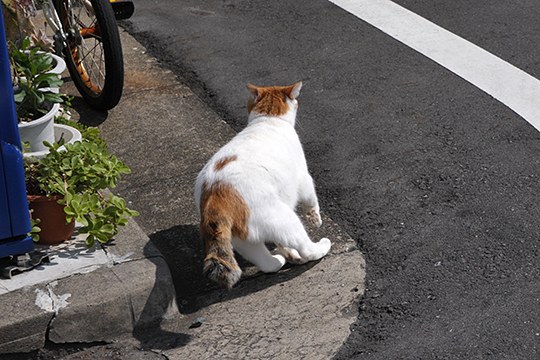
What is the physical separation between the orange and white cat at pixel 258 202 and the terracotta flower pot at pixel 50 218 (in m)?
0.70

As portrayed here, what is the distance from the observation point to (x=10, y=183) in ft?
14.9

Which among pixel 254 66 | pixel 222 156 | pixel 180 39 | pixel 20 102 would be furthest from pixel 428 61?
pixel 20 102

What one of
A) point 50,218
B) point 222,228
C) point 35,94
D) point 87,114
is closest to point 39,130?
point 35,94

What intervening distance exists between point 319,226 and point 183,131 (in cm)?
144

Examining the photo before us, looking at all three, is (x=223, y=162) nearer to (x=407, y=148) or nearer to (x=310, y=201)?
(x=310, y=201)

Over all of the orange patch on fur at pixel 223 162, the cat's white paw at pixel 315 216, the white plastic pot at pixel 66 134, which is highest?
the orange patch on fur at pixel 223 162

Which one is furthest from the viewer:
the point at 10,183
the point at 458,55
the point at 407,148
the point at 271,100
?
the point at 458,55

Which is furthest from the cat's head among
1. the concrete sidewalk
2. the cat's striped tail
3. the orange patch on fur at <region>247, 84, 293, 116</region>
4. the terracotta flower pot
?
the terracotta flower pot

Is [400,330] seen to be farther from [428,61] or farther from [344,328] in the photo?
[428,61]

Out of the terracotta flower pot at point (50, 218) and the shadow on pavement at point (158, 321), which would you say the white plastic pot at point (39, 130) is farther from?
the shadow on pavement at point (158, 321)

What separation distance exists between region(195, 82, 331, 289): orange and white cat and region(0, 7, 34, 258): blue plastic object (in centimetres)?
87

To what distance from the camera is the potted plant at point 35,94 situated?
5.15 m

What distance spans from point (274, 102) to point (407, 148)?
45.0 inches

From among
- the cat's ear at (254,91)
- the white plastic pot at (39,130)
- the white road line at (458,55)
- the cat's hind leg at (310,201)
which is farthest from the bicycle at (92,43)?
the white road line at (458,55)
